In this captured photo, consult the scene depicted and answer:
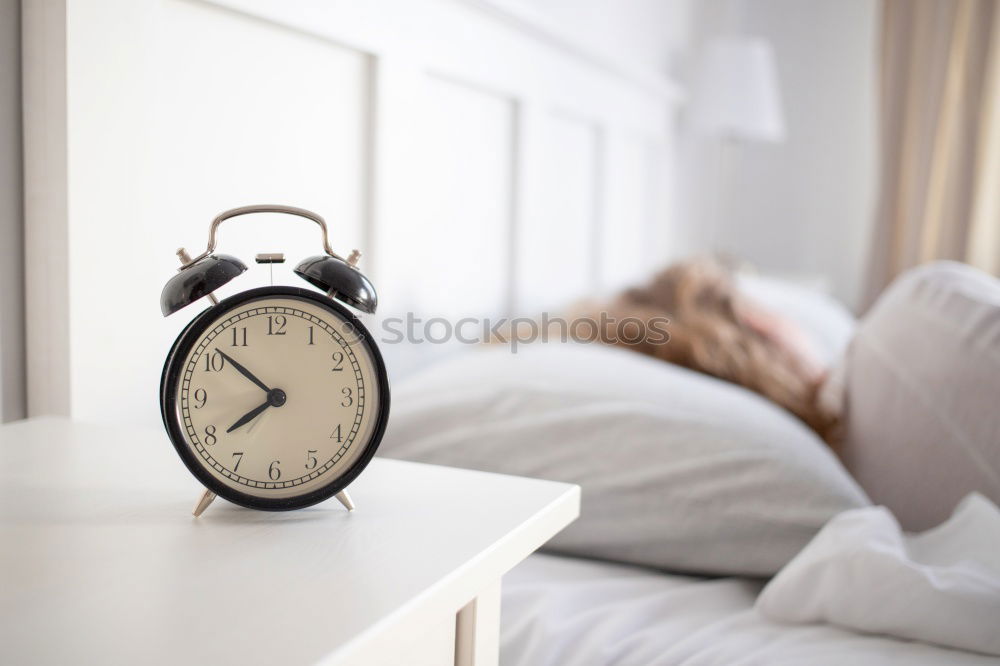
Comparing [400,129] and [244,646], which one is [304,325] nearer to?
[244,646]

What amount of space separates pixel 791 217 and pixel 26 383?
9.65 ft

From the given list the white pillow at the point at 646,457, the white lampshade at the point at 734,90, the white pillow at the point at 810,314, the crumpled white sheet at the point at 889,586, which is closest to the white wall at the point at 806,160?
the white lampshade at the point at 734,90

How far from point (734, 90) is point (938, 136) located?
74 centimetres

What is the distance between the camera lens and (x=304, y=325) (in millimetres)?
526

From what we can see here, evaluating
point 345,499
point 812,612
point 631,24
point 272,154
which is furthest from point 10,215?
point 631,24

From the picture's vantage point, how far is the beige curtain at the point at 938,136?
269 centimetres

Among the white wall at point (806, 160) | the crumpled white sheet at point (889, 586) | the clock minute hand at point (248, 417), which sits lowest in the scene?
the crumpled white sheet at point (889, 586)

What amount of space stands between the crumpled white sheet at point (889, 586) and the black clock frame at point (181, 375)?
0.42 m

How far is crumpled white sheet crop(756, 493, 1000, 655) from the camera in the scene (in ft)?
2.15

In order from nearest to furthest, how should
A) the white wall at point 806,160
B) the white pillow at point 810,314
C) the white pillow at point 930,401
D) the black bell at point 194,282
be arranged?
the black bell at point 194,282 < the white pillow at point 930,401 < the white pillow at point 810,314 < the white wall at point 806,160

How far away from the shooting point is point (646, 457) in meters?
0.86

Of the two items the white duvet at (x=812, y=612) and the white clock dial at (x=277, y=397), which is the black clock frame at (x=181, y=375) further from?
the white duvet at (x=812, y=612)

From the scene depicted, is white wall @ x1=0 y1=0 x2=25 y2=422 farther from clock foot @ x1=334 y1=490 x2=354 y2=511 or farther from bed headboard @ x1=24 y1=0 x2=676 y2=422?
clock foot @ x1=334 y1=490 x2=354 y2=511

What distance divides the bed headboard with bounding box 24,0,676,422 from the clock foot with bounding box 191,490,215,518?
0.92 feet
